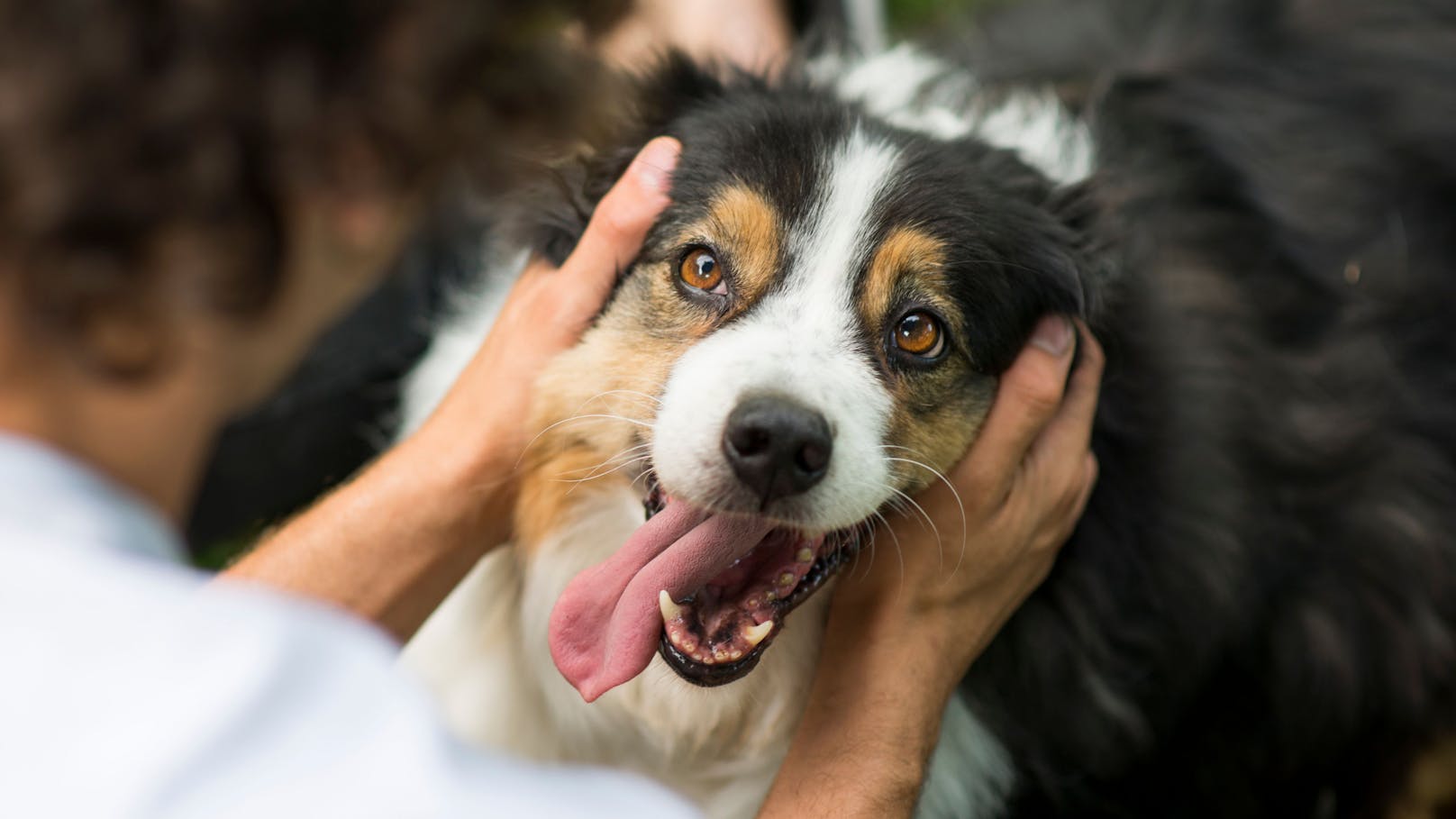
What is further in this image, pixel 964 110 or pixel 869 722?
pixel 964 110

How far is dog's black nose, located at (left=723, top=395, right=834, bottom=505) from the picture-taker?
6.52 feet

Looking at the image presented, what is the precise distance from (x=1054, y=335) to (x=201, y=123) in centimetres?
153

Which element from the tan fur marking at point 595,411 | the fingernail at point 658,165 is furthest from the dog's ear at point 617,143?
the tan fur marking at point 595,411

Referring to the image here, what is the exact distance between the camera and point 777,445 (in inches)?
78.3

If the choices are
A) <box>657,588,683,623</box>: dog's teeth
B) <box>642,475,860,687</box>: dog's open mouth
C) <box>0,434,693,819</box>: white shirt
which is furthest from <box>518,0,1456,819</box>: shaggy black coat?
<box>0,434,693,819</box>: white shirt

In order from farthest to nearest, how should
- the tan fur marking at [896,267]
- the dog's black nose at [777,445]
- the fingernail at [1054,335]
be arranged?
1. the fingernail at [1054,335]
2. the tan fur marking at [896,267]
3. the dog's black nose at [777,445]

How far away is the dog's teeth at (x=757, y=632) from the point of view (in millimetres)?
2088

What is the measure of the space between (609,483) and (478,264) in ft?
4.07

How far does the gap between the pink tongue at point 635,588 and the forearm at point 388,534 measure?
0.92 feet

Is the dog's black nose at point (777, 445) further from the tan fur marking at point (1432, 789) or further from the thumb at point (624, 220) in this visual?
the tan fur marking at point (1432, 789)

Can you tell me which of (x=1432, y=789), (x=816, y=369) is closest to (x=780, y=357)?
(x=816, y=369)

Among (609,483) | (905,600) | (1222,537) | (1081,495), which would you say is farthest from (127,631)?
(1222,537)

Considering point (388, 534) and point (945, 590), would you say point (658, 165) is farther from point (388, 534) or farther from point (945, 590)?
point (945, 590)

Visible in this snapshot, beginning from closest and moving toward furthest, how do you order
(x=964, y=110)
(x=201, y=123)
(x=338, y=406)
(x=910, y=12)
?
(x=201, y=123), (x=964, y=110), (x=338, y=406), (x=910, y=12)
